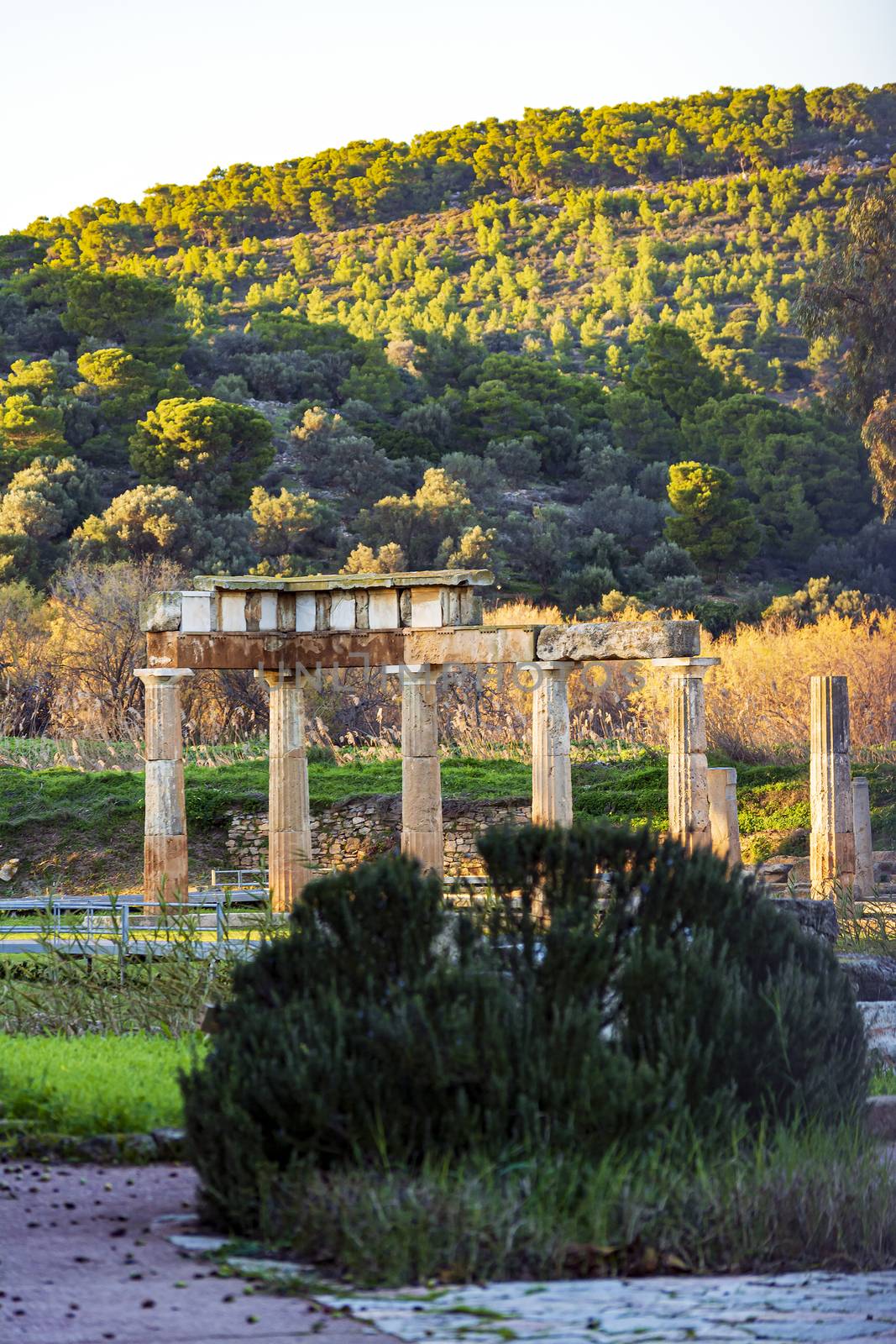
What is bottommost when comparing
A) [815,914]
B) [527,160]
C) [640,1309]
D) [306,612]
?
[640,1309]

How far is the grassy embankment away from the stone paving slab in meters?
21.5

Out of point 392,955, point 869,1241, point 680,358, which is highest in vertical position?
point 680,358

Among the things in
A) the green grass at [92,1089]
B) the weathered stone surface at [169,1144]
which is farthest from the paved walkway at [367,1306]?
the green grass at [92,1089]

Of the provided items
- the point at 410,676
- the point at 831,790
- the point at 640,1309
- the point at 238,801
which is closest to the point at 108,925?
the point at 410,676

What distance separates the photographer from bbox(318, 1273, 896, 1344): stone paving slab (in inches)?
221

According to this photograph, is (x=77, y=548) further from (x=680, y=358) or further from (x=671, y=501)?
(x=680, y=358)

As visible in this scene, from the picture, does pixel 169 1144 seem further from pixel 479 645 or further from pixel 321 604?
pixel 321 604

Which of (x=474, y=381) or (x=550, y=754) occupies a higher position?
(x=474, y=381)

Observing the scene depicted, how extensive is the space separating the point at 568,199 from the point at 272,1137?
3068 inches

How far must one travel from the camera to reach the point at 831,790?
864 inches

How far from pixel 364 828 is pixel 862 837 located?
7.96 metres

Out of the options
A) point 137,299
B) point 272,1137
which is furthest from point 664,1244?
point 137,299

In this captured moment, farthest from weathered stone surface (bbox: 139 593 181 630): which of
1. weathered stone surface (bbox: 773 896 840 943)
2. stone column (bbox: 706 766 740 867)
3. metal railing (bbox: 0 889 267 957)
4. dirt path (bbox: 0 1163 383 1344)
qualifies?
dirt path (bbox: 0 1163 383 1344)

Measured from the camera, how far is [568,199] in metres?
81.3
